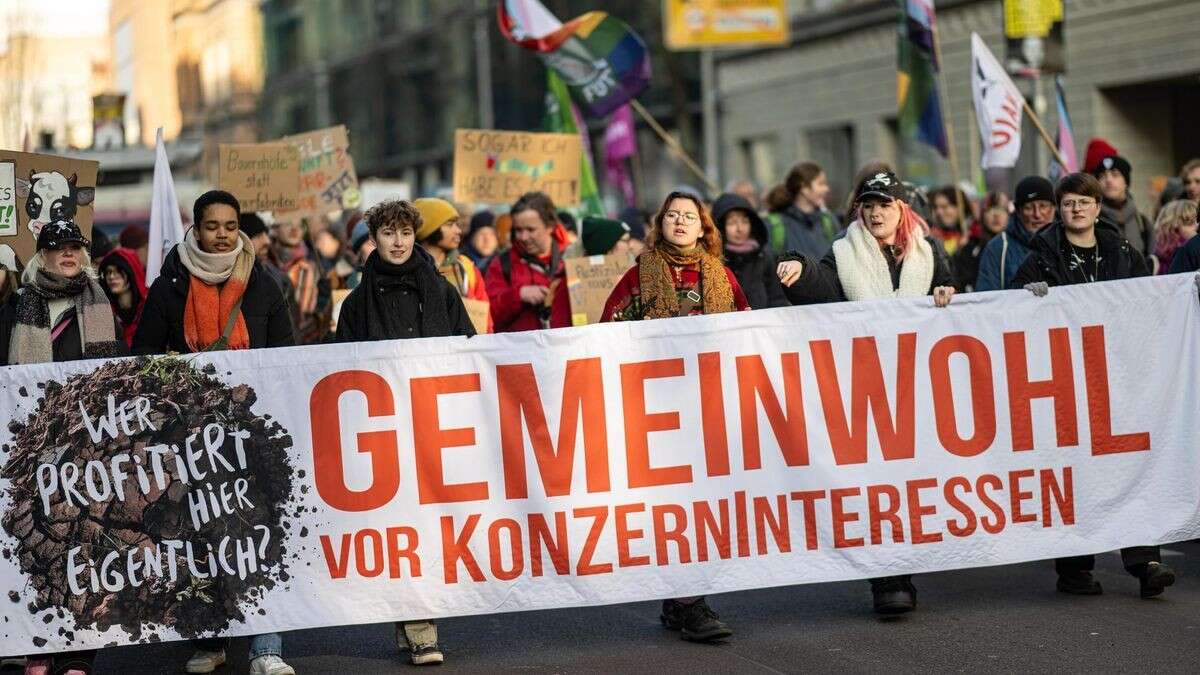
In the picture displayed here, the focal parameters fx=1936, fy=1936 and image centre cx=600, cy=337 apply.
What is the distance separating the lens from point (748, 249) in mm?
9602

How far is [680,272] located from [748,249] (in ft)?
6.30

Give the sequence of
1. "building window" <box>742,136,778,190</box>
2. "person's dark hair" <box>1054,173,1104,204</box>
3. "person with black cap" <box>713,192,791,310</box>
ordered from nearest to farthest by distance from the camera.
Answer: "person's dark hair" <box>1054,173,1104,204</box>, "person with black cap" <box>713,192,791,310</box>, "building window" <box>742,136,778,190</box>

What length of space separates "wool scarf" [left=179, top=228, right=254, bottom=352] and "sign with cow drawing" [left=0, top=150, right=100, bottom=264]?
170cm

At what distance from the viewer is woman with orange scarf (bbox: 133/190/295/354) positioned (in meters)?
7.31

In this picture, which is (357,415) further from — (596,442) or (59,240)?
(59,240)

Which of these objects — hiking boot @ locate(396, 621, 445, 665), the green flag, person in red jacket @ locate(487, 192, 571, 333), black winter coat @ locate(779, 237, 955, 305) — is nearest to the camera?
hiking boot @ locate(396, 621, 445, 665)

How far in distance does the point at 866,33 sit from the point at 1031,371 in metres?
21.4

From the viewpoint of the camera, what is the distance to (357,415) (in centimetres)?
729

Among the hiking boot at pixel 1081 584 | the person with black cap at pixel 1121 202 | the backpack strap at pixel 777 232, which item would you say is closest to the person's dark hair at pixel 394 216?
the hiking boot at pixel 1081 584

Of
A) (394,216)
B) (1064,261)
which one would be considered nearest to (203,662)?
(394,216)

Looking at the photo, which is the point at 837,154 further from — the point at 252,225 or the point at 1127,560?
the point at 1127,560

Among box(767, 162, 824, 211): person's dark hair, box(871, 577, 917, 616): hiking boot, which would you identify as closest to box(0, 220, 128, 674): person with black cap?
box(871, 577, 917, 616): hiking boot

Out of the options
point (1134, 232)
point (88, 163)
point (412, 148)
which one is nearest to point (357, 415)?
point (88, 163)

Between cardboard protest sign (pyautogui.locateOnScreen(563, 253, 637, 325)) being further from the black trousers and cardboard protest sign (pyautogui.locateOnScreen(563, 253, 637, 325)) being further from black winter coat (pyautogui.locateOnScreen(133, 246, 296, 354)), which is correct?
the black trousers
